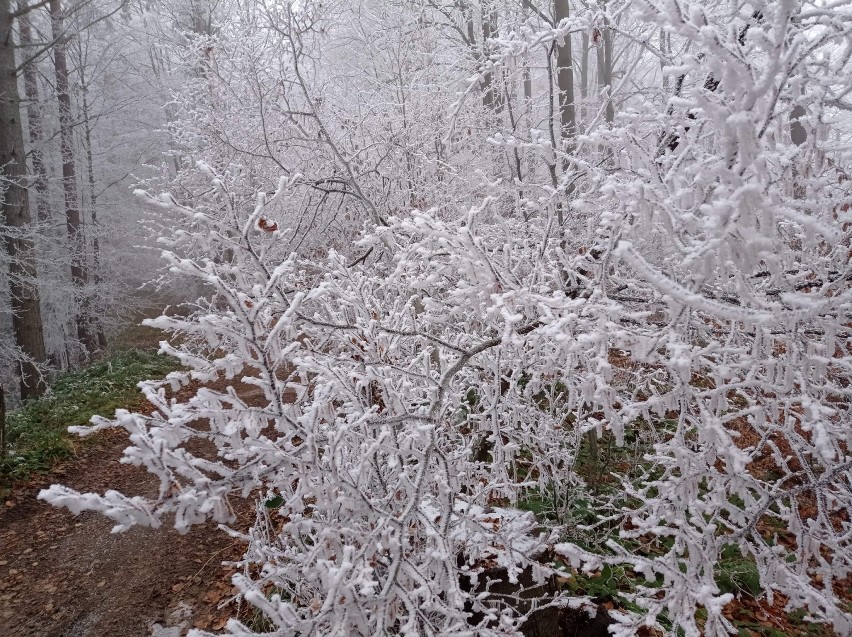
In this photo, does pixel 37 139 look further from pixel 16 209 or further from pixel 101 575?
pixel 101 575

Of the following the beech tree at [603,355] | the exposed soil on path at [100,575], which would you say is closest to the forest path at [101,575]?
the exposed soil on path at [100,575]

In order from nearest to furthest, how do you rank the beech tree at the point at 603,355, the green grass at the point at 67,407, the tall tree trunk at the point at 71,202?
1. the beech tree at the point at 603,355
2. the green grass at the point at 67,407
3. the tall tree trunk at the point at 71,202

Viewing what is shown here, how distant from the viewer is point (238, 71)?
621 cm

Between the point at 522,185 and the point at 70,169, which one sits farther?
the point at 70,169

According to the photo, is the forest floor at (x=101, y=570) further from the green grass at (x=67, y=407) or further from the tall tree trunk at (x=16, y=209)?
the tall tree trunk at (x=16, y=209)

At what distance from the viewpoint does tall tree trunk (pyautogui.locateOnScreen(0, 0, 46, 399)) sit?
7438 mm

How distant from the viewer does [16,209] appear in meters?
7.82

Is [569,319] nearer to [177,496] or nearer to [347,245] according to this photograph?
[177,496]

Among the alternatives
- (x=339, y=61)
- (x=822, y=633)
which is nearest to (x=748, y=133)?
(x=822, y=633)

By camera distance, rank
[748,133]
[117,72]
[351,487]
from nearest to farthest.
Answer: [748,133], [351,487], [117,72]

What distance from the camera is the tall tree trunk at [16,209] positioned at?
744 cm

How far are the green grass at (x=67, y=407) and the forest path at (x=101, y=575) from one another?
1.39ft

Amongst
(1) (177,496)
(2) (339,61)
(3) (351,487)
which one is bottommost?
(3) (351,487)

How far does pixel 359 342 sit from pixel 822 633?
3820 millimetres
